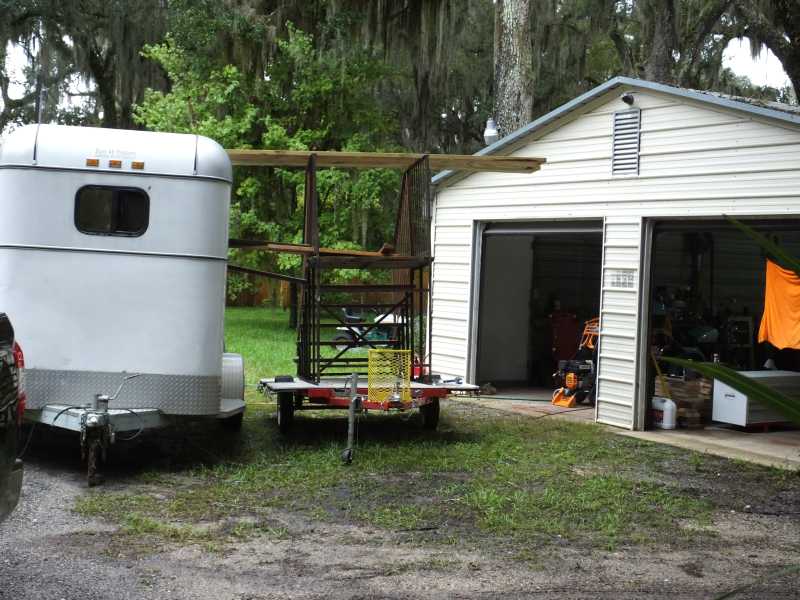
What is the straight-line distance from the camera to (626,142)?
37.0 ft

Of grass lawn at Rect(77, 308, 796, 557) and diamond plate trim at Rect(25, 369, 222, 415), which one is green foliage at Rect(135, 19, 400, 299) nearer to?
grass lawn at Rect(77, 308, 796, 557)

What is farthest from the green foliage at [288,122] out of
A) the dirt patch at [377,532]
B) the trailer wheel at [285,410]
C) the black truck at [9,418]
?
the black truck at [9,418]

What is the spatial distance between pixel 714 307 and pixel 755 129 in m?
5.87

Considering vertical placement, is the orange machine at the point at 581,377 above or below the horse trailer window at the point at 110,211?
below

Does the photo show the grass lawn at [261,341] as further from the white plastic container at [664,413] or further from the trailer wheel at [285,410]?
Answer: the white plastic container at [664,413]

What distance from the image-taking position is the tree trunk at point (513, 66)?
16.5 meters

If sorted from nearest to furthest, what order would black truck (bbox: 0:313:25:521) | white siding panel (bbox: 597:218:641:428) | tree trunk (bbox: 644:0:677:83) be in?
1. black truck (bbox: 0:313:25:521)
2. white siding panel (bbox: 597:218:641:428)
3. tree trunk (bbox: 644:0:677:83)

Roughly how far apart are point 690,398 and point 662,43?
12.5 meters

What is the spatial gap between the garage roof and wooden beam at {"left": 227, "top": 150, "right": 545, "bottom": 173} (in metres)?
1.59

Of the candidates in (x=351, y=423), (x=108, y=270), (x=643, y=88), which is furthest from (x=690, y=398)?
(x=108, y=270)

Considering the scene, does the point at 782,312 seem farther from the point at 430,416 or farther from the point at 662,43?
the point at 662,43

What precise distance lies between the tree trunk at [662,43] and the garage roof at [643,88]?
1010cm

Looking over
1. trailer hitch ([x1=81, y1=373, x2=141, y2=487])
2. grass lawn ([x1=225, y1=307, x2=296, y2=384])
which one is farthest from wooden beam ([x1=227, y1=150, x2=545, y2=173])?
grass lawn ([x1=225, y1=307, x2=296, y2=384])

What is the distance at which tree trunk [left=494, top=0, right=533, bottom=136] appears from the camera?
651 inches
